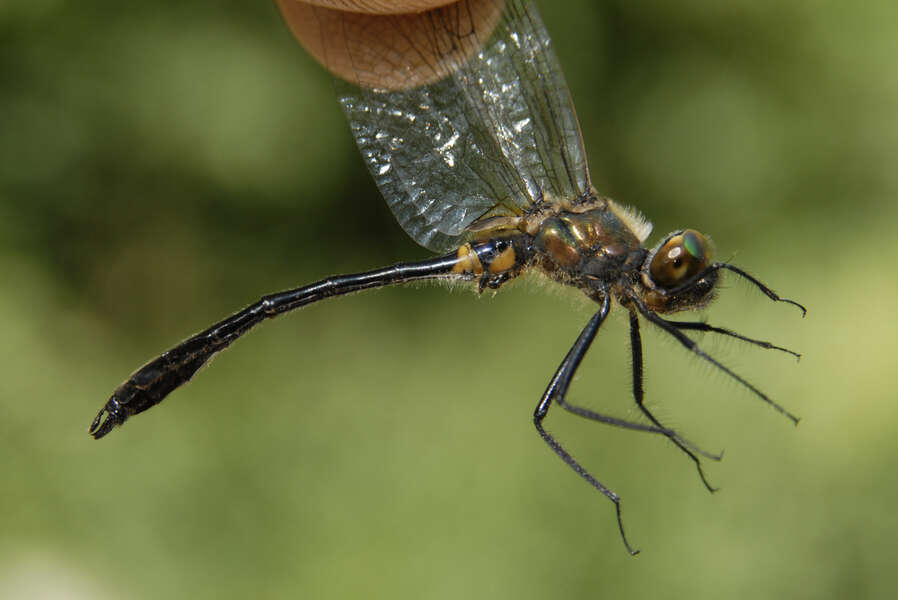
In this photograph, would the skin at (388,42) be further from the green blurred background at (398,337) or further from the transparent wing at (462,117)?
the green blurred background at (398,337)

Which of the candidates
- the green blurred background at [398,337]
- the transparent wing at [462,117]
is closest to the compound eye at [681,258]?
the transparent wing at [462,117]

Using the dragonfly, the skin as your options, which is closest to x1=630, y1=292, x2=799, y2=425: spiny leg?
the dragonfly

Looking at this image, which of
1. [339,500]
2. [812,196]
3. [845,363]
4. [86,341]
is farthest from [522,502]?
[86,341]

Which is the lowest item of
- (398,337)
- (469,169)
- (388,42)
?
(398,337)

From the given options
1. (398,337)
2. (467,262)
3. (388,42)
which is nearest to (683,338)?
(467,262)

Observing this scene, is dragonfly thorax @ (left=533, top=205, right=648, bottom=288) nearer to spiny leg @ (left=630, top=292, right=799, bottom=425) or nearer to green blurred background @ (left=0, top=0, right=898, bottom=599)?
spiny leg @ (left=630, top=292, right=799, bottom=425)

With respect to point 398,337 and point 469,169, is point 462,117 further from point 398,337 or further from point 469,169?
point 398,337

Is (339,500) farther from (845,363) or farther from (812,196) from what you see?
(812,196)
